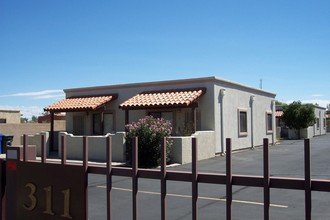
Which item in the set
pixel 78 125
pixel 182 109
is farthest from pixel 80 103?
pixel 182 109

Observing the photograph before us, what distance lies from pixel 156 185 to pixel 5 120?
113 ft

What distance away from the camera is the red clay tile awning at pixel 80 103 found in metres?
24.4

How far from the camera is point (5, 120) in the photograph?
137 feet

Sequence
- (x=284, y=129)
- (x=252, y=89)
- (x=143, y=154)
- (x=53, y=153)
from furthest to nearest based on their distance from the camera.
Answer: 1. (x=284, y=129)
2. (x=252, y=89)
3. (x=53, y=153)
4. (x=143, y=154)

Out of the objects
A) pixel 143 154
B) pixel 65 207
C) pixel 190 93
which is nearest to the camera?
pixel 65 207

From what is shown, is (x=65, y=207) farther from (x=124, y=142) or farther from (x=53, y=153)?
(x=53, y=153)

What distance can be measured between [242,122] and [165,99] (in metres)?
7.10

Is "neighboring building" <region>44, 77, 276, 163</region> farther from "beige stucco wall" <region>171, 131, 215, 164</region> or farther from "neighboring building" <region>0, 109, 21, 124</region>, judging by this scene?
"neighboring building" <region>0, 109, 21, 124</region>

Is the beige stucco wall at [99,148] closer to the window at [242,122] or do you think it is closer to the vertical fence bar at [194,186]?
the window at [242,122]

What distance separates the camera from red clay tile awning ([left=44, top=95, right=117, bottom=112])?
24.4 meters

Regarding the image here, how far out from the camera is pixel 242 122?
26.2 metres

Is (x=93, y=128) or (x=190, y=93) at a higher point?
(x=190, y=93)

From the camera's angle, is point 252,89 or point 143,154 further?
point 252,89

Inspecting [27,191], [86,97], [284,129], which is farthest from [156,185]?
[284,129]
